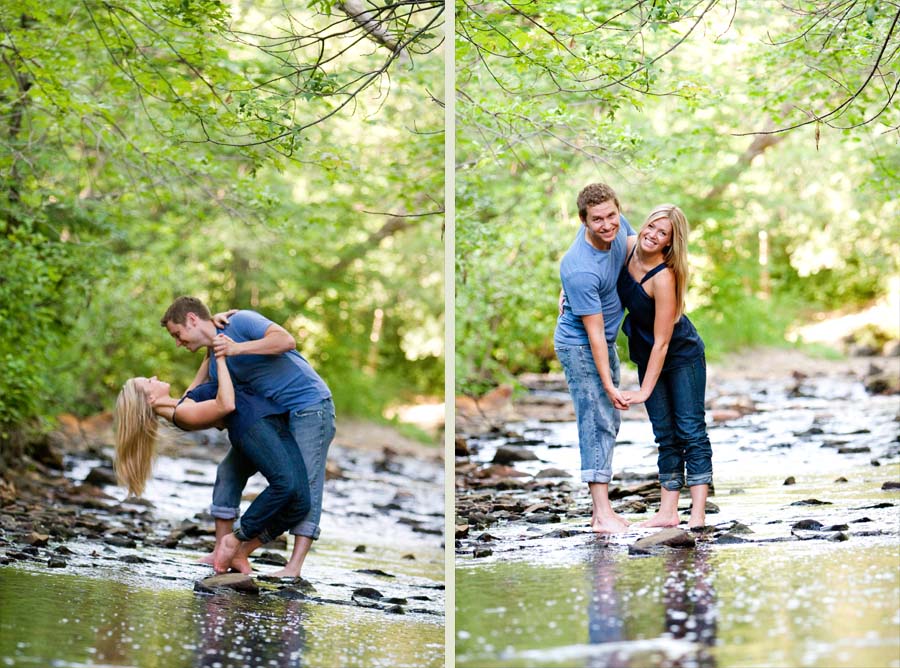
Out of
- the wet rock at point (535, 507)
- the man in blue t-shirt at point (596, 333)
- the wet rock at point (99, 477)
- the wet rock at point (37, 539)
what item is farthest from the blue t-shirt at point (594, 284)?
the wet rock at point (99, 477)

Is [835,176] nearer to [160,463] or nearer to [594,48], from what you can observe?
[594,48]

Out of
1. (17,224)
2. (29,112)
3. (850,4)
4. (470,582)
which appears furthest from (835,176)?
(17,224)

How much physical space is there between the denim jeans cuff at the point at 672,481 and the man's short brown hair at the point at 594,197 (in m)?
0.84

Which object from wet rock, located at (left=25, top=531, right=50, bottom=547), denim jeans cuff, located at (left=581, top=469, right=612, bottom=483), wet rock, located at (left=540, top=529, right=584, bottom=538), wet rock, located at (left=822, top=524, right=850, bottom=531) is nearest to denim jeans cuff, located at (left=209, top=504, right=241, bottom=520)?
wet rock, located at (left=25, top=531, right=50, bottom=547)

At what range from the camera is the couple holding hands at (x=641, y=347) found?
3.14m

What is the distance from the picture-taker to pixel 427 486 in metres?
7.75

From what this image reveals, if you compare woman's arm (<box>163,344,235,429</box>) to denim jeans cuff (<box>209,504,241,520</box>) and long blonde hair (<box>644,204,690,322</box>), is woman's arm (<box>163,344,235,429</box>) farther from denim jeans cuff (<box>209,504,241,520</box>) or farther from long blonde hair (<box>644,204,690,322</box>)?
long blonde hair (<box>644,204,690,322</box>)

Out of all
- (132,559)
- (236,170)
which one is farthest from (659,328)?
(236,170)

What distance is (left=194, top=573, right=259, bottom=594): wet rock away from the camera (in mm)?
3504

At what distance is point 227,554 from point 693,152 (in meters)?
2.13

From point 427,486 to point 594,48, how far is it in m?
4.79

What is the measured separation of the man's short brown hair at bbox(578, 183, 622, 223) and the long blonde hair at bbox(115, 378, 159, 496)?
1.66m

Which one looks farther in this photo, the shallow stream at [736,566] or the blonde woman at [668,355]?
the blonde woman at [668,355]

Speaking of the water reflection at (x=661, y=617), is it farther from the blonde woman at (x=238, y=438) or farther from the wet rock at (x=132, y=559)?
the wet rock at (x=132, y=559)
